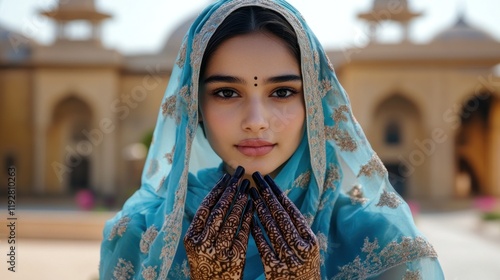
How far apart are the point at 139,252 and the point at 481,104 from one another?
15784 mm

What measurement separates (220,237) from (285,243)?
0.32ft

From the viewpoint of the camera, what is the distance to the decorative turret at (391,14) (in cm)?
1502

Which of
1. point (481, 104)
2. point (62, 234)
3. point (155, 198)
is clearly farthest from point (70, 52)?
point (155, 198)

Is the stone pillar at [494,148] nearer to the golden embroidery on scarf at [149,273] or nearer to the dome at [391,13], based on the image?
the dome at [391,13]

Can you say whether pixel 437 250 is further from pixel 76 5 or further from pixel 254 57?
pixel 76 5

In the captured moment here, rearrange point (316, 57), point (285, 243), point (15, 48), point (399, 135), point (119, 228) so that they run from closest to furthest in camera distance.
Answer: point (285, 243) → point (316, 57) → point (119, 228) → point (399, 135) → point (15, 48)

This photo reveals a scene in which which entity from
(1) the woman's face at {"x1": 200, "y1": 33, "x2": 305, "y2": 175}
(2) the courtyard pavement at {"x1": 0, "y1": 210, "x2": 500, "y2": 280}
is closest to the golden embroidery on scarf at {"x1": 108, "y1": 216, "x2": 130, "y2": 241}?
(1) the woman's face at {"x1": 200, "y1": 33, "x2": 305, "y2": 175}

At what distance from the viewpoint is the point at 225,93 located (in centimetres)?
106

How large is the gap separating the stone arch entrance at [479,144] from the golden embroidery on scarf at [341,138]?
1424 centimetres

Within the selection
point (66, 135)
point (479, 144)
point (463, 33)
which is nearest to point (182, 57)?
point (66, 135)

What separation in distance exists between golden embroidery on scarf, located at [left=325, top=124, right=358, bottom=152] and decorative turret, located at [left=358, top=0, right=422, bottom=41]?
46.9 feet

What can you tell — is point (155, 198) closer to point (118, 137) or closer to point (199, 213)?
point (199, 213)

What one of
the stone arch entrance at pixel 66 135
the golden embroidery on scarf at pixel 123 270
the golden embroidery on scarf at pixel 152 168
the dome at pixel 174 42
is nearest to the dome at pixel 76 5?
the dome at pixel 174 42

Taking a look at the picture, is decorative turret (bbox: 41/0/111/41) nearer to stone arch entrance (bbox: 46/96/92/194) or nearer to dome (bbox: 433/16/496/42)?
stone arch entrance (bbox: 46/96/92/194)
